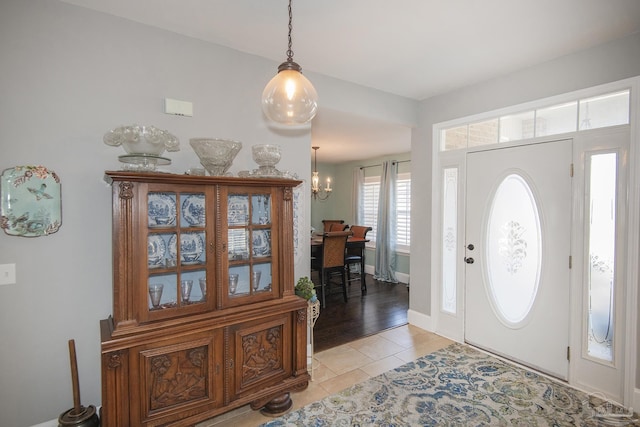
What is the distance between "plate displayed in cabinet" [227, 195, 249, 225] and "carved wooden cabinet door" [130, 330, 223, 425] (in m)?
0.74

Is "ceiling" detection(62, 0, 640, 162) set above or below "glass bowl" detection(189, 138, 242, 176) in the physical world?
above

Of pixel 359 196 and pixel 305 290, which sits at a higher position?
pixel 359 196

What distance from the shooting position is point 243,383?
2164 mm

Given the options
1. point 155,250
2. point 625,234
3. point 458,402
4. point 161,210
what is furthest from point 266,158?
point 625,234

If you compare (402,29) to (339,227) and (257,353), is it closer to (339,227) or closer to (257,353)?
(257,353)

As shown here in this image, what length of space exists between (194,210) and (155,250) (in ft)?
1.11

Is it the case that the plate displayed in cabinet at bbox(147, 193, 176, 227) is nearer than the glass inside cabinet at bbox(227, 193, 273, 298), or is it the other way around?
the plate displayed in cabinet at bbox(147, 193, 176, 227)

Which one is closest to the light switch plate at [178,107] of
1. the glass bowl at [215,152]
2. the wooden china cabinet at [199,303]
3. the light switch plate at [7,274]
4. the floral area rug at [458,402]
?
the glass bowl at [215,152]

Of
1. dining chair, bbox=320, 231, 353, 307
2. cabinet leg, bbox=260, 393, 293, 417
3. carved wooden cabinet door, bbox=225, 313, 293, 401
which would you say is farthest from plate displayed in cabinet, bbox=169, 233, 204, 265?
dining chair, bbox=320, 231, 353, 307

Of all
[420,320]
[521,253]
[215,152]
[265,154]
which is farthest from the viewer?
[420,320]

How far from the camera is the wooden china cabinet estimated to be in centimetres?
180

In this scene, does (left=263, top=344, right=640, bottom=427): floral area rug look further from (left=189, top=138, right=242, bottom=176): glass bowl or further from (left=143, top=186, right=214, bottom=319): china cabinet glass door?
(left=189, top=138, right=242, bottom=176): glass bowl

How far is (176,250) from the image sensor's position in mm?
2025

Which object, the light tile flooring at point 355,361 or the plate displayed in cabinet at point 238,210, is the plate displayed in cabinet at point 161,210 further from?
the light tile flooring at point 355,361
